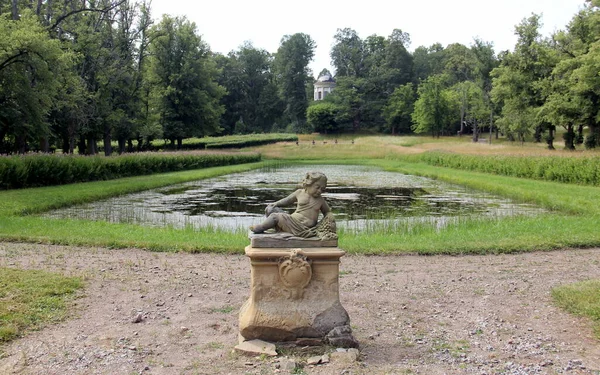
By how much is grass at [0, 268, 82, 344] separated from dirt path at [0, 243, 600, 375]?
0.23m

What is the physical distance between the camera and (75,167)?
2527 cm

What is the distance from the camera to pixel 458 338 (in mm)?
5809

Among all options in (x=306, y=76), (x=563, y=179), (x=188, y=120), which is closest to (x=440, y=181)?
(x=563, y=179)

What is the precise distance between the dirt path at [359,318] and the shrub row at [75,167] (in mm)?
13078

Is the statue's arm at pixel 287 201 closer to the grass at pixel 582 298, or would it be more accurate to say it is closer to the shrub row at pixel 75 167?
the grass at pixel 582 298

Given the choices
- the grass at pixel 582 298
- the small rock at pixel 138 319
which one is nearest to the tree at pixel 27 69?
the small rock at pixel 138 319

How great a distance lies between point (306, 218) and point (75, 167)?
73.3ft

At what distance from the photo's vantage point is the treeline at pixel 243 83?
28.1 meters

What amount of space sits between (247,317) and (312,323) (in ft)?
2.27

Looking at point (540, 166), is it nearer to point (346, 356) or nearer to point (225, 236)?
point (225, 236)

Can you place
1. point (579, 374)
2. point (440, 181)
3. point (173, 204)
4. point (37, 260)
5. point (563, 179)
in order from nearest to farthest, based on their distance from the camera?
point (579, 374) < point (37, 260) < point (173, 204) < point (563, 179) < point (440, 181)

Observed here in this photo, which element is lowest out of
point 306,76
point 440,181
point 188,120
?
point 440,181

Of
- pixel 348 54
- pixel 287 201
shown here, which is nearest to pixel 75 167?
pixel 287 201

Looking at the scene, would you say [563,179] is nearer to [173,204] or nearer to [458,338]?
[173,204]
